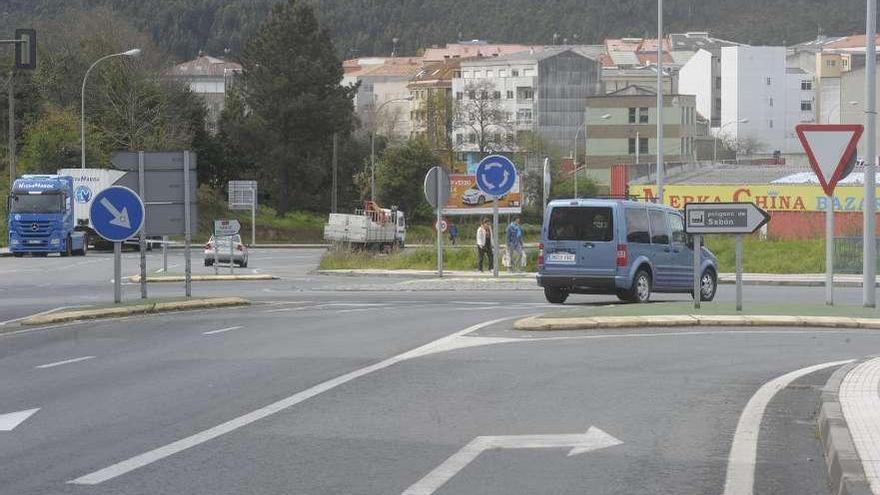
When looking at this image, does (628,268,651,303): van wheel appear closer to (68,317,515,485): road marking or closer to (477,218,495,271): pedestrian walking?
(68,317,515,485): road marking

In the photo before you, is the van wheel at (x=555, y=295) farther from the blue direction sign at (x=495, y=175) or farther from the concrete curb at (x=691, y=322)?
the concrete curb at (x=691, y=322)

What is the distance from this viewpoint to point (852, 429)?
9.74m

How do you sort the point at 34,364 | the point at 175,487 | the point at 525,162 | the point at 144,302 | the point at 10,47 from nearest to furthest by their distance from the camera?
the point at 175,487 → the point at 34,364 → the point at 144,302 → the point at 10,47 → the point at 525,162

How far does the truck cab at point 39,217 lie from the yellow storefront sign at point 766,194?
105 feet

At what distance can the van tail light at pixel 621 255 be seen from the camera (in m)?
26.4

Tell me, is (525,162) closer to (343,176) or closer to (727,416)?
(343,176)

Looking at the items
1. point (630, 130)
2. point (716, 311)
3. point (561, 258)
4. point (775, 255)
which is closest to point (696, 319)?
point (716, 311)

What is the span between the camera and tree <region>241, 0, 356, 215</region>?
89125 millimetres

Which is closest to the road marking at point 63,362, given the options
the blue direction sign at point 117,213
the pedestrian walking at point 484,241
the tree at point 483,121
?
the blue direction sign at point 117,213

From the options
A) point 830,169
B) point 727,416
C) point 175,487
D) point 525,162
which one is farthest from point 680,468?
point 525,162

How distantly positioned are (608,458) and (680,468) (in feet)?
1.81

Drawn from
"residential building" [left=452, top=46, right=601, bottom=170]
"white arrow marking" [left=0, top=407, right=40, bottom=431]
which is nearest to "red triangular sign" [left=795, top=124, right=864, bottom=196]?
"white arrow marking" [left=0, top=407, right=40, bottom=431]

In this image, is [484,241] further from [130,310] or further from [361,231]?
[361,231]

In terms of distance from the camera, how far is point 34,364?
16.0 metres
